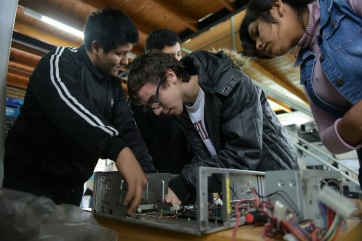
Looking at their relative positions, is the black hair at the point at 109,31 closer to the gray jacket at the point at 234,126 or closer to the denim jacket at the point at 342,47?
the gray jacket at the point at 234,126

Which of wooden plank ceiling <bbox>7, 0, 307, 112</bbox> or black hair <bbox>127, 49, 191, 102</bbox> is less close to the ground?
wooden plank ceiling <bbox>7, 0, 307, 112</bbox>

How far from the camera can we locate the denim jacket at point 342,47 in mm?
645

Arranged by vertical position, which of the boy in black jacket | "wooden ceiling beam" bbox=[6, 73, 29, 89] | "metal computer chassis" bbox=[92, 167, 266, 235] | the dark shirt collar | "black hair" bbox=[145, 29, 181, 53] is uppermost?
"wooden ceiling beam" bbox=[6, 73, 29, 89]

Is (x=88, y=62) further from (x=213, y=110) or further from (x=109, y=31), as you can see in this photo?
(x=213, y=110)

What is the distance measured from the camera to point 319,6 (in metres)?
0.73

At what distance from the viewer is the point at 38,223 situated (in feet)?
1.64

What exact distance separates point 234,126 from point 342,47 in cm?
37

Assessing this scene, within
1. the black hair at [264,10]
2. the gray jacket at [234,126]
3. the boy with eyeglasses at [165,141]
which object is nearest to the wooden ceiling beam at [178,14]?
the boy with eyeglasses at [165,141]

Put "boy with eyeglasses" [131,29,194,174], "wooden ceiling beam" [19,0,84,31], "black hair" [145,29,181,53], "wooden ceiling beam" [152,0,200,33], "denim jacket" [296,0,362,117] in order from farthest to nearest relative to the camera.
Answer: "wooden ceiling beam" [152,0,200,33] → "wooden ceiling beam" [19,0,84,31] → "black hair" [145,29,181,53] → "boy with eyeglasses" [131,29,194,174] → "denim jacket" [296,0,362,117]

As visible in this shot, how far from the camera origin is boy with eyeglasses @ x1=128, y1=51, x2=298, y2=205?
83 cm

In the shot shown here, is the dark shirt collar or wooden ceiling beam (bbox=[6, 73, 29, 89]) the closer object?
the dark shirt collar

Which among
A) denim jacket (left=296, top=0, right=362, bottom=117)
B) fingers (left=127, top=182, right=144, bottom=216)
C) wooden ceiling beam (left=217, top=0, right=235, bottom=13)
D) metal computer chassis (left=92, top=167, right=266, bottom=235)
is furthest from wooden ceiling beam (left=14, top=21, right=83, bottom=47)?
denim jacket (left=296, top=0, right=362, bottom=117)

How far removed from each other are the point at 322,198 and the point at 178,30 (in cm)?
207

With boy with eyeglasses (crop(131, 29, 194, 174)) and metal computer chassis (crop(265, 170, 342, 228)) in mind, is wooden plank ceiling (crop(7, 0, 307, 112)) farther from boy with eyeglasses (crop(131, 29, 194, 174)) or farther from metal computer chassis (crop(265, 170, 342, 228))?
metal computer chassis (crop(265, 170, 342, 228))
